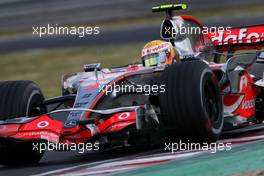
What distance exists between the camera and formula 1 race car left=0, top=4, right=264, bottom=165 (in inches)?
283

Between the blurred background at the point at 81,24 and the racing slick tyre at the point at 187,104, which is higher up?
the blurred background at the point at 81,24

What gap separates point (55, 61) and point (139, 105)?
11600mm

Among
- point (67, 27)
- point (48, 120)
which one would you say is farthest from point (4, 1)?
point (48, 120)

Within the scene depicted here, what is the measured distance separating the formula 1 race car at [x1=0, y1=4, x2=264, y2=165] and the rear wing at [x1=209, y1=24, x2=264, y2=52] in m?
0.76

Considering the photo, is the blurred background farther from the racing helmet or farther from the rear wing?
the racing helmet

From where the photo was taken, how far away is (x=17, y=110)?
7910 millimetres

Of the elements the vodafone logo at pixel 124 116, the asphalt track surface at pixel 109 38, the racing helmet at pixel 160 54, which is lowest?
the vodafone logo at pixel 124 116

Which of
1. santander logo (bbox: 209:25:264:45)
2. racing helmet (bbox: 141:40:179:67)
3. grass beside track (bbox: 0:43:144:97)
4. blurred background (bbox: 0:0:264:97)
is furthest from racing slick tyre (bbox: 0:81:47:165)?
grass beside track (bbox: 0:43:144:97)

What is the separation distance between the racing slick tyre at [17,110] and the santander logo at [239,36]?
296cm

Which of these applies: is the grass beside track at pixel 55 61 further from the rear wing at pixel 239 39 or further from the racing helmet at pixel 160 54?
the racing helmet at pixel 160 54

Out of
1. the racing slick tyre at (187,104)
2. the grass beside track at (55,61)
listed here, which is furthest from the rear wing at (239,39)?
the grass beside track at (55,61)

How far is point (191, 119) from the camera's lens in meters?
7.16

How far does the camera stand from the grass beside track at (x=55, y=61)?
55.5ft

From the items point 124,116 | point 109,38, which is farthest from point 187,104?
point 109,38
